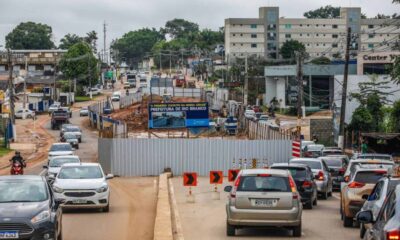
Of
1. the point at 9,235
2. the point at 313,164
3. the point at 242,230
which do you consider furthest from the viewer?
the point at 313,164

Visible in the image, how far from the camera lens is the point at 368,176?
875 inches

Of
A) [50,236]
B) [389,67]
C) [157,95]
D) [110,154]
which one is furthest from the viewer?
[157,95]

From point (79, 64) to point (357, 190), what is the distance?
4843 inches

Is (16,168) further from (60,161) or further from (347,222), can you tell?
(347,222)

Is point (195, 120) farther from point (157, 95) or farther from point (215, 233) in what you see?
point (157, 95)

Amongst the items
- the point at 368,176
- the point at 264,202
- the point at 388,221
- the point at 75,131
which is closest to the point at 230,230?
the point at 264,202

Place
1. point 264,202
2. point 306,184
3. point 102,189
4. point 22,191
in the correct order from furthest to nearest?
point 306,184, point 102,189, point 264,202, point 22,191

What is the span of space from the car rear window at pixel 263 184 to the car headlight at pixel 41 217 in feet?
15.5

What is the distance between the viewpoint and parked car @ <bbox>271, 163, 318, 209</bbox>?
27.1m

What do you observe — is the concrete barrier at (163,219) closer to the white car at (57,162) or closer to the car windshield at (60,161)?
the white car at (57,162)

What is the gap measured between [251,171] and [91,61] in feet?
418

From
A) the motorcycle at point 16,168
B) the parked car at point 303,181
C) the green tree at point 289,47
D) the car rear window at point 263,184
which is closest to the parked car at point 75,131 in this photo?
the motorcycle at point 16,168

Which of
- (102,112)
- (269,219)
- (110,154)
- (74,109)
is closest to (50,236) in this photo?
(269,219)

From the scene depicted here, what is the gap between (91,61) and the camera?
146 meters
